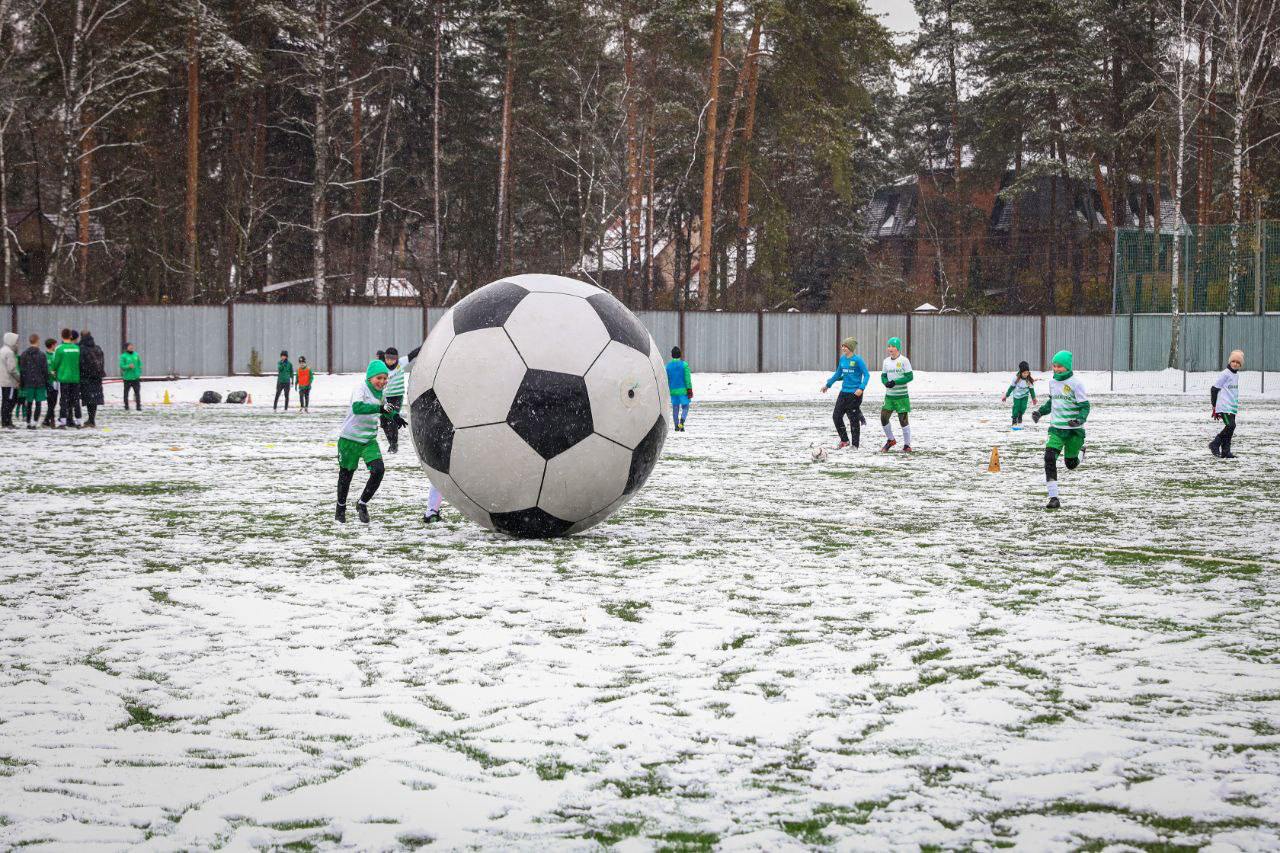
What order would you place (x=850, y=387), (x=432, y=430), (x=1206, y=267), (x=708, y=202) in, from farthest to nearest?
(x=708, y=202) < (x=1206, y=267) < (x=850, y=387) < (x=432, y=430)

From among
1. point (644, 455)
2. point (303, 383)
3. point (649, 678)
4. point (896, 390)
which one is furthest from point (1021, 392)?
point (649, 678)

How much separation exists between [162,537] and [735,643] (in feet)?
18.0

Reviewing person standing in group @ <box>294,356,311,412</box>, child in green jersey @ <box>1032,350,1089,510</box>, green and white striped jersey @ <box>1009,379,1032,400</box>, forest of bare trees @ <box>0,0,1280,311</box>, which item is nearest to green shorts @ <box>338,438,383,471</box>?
child in green jersey @ <box>1032,350,1089,510</box>

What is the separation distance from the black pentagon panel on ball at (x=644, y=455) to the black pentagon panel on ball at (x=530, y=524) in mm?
598

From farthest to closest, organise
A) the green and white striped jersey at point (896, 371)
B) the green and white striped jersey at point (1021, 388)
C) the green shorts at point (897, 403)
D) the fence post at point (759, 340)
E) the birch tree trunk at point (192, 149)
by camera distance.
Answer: the fence post at point (759, 340), the birch tree trunk at point (192, 149), the green and white striped jersey at point (1021, 388), the green shorts at point (897, 403), the green and white striped jersey at point (896, 371)

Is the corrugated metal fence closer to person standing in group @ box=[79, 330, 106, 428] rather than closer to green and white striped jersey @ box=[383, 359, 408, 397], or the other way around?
person standing in group @ box=[79, 330, 106, 428]

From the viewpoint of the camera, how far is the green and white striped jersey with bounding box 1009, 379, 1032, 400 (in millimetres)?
22344

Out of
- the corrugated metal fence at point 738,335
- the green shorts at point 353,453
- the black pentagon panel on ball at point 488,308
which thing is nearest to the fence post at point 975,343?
the corrugated metal fence at point 738,335

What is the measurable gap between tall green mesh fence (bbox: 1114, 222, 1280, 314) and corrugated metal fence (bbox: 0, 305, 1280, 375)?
0.51 m

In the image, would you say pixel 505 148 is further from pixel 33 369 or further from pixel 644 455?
pixel 644 455

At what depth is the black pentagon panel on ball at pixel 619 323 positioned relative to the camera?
354 inches

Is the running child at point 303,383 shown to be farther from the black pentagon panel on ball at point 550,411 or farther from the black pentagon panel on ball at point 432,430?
the black pentagon panel on ball at point 550,411

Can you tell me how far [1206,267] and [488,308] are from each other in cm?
3494

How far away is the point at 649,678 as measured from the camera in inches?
216
